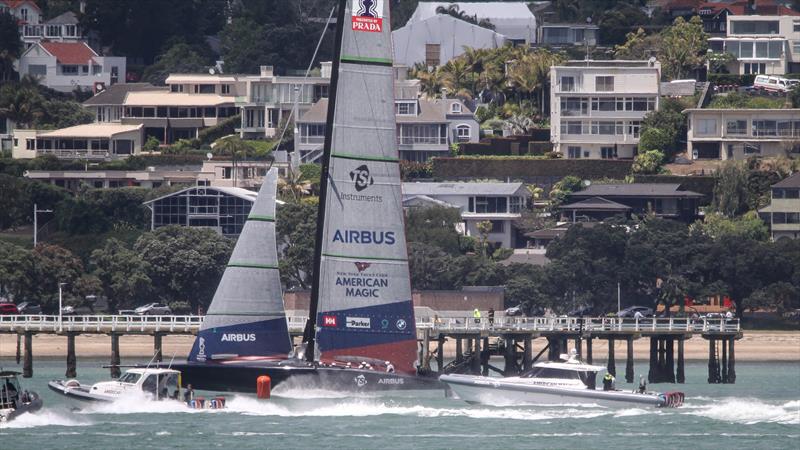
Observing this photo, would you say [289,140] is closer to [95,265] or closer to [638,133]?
[638,133]

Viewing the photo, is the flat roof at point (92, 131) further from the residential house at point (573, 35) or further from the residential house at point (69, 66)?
the residential house at point (573, 35)

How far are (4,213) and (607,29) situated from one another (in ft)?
229

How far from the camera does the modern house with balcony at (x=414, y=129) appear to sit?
160 metres

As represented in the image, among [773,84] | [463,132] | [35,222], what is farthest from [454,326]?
[773,84]

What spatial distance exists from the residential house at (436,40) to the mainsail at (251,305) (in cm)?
11124

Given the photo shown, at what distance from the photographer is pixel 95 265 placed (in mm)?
126312

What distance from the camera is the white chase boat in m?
72.8

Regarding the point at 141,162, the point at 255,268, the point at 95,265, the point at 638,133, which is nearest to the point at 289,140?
the point at 141,162

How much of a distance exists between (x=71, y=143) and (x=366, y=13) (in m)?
96.4

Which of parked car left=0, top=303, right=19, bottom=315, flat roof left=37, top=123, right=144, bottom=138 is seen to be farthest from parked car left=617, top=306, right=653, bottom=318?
flat roof left=37, top=123, right=144, bottom=138

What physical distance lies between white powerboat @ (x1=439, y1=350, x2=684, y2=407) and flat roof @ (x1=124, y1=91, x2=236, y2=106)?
101m

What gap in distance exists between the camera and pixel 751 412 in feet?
257

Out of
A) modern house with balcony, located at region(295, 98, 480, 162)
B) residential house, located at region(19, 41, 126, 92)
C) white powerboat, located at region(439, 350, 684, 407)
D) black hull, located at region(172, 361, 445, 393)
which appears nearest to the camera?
black hull, located at region(172, 361, 445, 393)

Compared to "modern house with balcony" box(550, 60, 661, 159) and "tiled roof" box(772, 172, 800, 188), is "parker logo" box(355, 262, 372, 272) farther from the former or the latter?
"modern house with balcony" box(550, 60, 661, 159)
